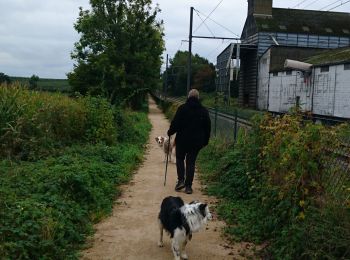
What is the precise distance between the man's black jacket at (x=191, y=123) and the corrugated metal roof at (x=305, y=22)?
45184 mm

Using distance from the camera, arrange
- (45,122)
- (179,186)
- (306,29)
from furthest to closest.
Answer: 1. (306,29)
2. (45,122)
3. (179,186)

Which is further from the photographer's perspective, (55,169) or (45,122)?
(45,122)

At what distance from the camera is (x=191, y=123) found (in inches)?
367

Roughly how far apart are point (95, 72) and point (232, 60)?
16223 mm

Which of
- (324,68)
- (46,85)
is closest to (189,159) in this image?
(46,85)

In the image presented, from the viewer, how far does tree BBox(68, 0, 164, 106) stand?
4184cm

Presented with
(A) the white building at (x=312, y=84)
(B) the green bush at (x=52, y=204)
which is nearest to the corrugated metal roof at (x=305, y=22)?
(A) the white building at (x=312, y=84)

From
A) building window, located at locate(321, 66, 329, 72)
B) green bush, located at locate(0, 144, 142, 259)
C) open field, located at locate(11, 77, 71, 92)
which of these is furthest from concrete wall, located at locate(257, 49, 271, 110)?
green bush, located at locate(0, 144, 142, 259)

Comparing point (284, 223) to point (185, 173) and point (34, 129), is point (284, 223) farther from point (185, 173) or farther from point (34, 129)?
point (34, 129)

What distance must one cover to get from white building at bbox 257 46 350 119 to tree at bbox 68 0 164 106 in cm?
1102

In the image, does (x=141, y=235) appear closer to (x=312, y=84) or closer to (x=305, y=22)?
(x=312, y=84)

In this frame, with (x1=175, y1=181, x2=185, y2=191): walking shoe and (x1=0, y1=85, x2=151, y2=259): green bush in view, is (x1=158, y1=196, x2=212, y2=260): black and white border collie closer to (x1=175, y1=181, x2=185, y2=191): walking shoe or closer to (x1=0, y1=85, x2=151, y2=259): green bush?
(x1=0, y1=85, x2=151, y2=259): green bush

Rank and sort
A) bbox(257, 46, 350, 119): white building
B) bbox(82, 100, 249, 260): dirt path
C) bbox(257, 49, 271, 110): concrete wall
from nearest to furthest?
bbox(82, 100, 249, 260): dirt path < bbox(257, 46, 350, 119): white building < bbox(257, 49, 271, 110): concrete wall

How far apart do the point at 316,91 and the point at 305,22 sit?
26.2m
